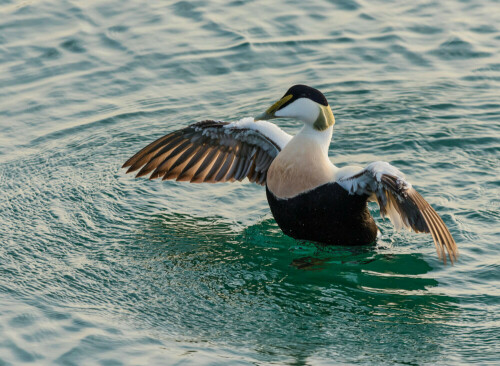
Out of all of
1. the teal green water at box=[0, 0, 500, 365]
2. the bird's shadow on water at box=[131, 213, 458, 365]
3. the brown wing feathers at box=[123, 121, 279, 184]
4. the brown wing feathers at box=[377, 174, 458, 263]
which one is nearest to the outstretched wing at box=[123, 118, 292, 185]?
the brown wing feathers at box=[123, 121, 279, 184]

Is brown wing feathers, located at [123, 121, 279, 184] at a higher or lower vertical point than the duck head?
lower

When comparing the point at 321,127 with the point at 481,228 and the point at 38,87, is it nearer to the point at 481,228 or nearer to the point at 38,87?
the point at 481,228

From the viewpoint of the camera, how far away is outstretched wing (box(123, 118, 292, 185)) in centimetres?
797

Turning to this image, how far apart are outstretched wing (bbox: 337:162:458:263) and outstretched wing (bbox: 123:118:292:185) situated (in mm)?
1412

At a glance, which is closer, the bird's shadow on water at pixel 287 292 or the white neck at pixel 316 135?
the bird's shadow on water at pixel 287 292

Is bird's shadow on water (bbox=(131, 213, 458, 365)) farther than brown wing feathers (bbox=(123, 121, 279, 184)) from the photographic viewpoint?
No

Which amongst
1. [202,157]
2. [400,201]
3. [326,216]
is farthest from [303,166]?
[202,157]

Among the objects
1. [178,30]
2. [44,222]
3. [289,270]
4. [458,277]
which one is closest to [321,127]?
[289,270]

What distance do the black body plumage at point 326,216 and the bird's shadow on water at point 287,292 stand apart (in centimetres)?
19

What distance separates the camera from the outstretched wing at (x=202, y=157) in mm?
7969

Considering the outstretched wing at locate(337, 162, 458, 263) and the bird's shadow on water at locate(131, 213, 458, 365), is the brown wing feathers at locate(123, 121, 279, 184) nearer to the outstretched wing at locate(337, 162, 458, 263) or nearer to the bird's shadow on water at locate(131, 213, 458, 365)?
the bird's shadow on water at locate(131, 213, 458, 365)

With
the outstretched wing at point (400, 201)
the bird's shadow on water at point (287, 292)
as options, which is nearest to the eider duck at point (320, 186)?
the outstretched wing at point (400, 201)

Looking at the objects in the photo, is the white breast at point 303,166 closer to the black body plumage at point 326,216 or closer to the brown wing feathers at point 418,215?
the black body plumage at point 326,216

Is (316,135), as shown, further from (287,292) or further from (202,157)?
(202,157)
